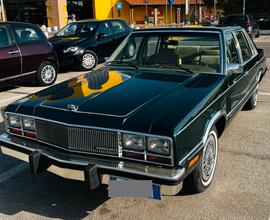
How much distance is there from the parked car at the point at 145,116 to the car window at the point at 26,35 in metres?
4.47

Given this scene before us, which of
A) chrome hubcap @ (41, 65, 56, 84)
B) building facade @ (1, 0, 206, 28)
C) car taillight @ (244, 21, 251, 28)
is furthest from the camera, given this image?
building facade @ (1, 0, 206, 28)

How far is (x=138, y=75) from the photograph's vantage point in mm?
4254

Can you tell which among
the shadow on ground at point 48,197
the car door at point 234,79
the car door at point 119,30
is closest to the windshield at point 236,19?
the car door at point 119,30

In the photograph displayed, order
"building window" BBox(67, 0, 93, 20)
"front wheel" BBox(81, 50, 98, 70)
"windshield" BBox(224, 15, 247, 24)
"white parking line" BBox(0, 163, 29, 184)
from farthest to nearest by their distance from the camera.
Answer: "building window" BBox(67, 0, 93, 20)
"windshield" BBox(224, 15, 247, 24)
"front wheel" BBox(81, 50, 98, 70)
"white parking line" BBox(0, 163, 29, 184)

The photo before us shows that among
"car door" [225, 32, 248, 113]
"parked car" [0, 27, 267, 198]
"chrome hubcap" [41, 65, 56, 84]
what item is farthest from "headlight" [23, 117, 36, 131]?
"chrome hubcap" [41, 65, 56, 84]

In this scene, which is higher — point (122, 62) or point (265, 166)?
point (122, 62)

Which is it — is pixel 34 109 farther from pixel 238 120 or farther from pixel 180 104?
pixel 238 120

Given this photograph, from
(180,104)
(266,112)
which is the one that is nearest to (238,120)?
(266,112)

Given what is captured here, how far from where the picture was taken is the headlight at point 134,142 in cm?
296

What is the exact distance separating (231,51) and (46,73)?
5.67 m

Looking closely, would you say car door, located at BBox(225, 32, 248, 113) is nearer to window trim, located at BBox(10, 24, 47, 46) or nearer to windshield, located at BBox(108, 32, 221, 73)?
windshield, located at BBox(108, 32, 221, 73)

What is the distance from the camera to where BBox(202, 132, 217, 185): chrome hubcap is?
11.5ft

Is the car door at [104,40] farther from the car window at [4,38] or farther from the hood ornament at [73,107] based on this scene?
the hood ornament at [73,107]

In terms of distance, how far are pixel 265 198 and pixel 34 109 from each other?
236 centimetres
